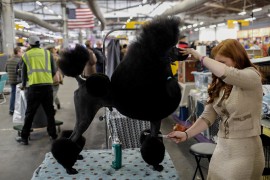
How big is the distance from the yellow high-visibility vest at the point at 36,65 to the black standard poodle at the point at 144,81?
8.89ft

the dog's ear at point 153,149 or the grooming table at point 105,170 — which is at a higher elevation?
the dog's ear at point 153,149

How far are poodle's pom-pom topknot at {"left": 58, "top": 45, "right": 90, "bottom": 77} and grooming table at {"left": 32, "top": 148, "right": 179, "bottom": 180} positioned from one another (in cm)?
77

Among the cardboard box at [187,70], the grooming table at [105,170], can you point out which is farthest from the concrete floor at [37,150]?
the grooming table at [105,170]

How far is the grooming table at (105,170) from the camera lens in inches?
80.0

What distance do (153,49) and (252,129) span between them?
2.54ft

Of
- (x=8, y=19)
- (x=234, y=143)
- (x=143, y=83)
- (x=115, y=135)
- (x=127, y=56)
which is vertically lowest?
(x=115, y=135)

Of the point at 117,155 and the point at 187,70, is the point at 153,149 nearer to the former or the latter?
the point at 117,155

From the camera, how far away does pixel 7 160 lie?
157 inches

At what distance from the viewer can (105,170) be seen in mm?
2154

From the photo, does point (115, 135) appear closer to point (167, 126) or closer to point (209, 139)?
point (209, 139)

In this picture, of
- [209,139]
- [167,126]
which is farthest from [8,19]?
[209,139]

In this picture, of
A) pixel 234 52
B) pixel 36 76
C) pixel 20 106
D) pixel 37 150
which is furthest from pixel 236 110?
pixel 20 106

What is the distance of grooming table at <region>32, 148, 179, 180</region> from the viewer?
6.67ft

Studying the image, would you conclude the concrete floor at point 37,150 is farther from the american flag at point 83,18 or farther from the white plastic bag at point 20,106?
the american flag at point 83,18
